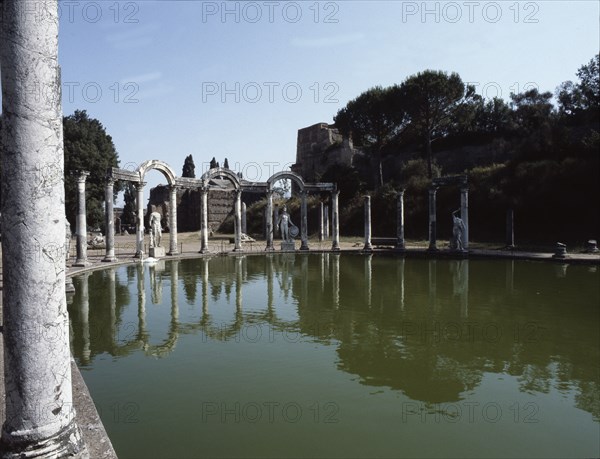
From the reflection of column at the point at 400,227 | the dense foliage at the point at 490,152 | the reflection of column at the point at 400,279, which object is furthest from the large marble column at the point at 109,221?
the dense foliage at the point at 490,152

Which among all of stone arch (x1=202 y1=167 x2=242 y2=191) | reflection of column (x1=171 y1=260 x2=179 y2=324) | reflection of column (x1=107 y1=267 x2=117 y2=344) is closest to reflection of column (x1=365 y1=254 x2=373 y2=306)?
reflection of column (x1=171 y1=260 x2=179 y2=324)

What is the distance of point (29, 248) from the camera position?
3.28 meters

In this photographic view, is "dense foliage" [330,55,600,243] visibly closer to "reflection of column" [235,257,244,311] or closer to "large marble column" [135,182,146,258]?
"reflection of column" [235,257,244,311]

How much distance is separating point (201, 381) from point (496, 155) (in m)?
42.1

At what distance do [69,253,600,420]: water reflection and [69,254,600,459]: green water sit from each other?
4cm

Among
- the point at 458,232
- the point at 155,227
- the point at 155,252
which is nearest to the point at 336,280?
the point at 155,252

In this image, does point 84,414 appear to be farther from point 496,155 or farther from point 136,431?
point 496,155

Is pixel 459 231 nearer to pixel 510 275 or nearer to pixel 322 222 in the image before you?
pixel 510 275

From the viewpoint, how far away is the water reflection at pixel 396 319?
6.45 m

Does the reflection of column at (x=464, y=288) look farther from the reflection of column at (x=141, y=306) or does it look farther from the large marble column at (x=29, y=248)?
the large marble column at (x=29, y=248)

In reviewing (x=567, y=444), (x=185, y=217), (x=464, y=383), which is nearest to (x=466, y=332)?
(x=464, y=383)

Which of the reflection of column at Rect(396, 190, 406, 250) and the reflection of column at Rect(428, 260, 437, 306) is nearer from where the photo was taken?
the reflection of column at Rect(428, 260, 437, 306)

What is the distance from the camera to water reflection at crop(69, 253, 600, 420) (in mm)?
6445

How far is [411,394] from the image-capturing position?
5.63 m
